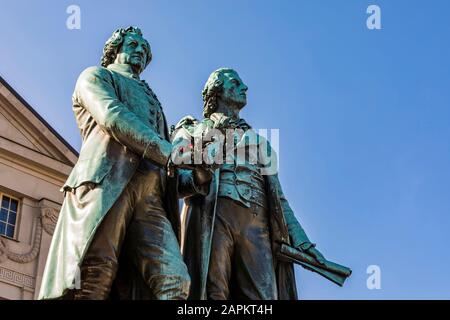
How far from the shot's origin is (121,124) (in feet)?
32.1

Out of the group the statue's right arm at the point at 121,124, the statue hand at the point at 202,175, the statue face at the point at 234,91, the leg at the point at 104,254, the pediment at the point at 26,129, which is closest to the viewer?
the leg at the point at 104,254

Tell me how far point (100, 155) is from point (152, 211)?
0.65 metres

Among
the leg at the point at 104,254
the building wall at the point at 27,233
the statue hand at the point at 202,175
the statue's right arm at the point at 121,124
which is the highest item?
the building wall at the point at 27,233

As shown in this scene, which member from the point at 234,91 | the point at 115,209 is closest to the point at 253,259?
the point at 115,209

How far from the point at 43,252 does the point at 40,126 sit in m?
4.25

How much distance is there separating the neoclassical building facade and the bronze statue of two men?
22.5 metres

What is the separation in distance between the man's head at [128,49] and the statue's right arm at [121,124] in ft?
2.42

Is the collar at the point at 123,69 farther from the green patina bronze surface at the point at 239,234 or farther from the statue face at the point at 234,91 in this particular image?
the statue face at the point at 234,91

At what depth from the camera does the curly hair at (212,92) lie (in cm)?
1181

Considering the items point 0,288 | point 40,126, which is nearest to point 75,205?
point 0,288

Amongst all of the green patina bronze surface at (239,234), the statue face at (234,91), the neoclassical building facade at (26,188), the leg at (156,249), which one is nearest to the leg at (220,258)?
the green patina bronze surface at (239,234)

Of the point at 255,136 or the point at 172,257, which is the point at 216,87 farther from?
the point at 172,257

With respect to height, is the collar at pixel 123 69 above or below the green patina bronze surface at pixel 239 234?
above

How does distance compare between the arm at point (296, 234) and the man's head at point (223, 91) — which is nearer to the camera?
the arm at point (296, 234)
